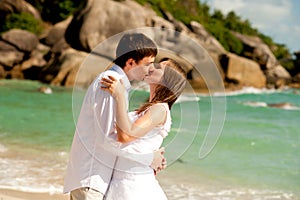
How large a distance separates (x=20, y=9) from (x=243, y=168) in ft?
81.8

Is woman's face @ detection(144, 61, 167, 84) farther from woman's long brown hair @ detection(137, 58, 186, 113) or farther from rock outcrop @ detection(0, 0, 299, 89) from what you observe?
rock outcrop @ detection(0, 0, 299, 89)

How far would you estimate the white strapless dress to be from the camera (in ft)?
7.70

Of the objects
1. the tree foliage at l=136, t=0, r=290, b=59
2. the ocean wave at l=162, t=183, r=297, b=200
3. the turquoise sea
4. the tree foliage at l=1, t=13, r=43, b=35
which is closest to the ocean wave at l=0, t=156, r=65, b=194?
the turquoise sea

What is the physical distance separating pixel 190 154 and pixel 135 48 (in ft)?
21.8

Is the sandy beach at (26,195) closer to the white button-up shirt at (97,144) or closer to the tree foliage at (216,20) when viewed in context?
the white button-up shirt at (97,144)

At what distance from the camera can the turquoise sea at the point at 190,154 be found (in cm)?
470

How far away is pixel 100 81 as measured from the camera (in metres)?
2.23

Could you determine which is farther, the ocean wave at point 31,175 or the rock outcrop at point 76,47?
the rock outcrop at point 76,47

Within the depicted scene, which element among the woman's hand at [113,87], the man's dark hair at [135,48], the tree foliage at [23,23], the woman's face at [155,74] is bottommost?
the tree foliage at [23,23]

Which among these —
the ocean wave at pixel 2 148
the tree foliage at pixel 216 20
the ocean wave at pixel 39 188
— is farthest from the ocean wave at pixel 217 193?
the tree foliage at pixel 216 20

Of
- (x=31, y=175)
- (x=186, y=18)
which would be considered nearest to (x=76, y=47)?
(x=186, y=18)

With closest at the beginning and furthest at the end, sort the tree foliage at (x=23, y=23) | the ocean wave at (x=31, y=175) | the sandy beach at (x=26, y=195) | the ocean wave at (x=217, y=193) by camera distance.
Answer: the sandy beach at (x=26, y=195)
the ocean wave at (x=31, y=175)
the ocean wave at (x=217, y=193)
the tree foliage at (x=23, y=23)

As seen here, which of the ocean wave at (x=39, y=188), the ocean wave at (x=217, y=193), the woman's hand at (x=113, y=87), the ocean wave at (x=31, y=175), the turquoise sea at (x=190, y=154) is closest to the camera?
the woman's hand at (x=113, y=87)

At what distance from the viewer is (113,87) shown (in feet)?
7.16
